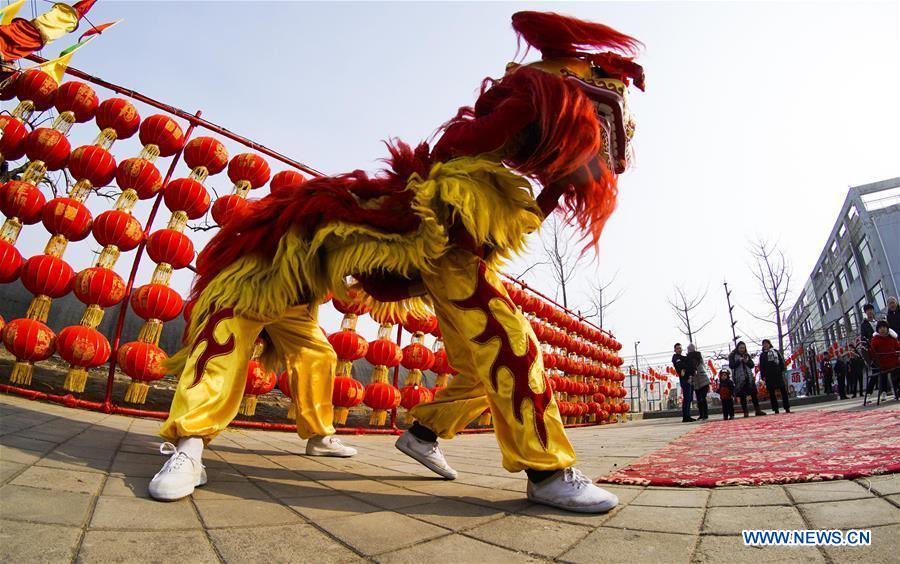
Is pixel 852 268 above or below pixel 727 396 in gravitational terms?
above

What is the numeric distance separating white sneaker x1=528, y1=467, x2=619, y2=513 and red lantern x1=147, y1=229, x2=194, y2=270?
3296mm

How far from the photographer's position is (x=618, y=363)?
12.1 m

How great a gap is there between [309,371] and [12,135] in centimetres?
313

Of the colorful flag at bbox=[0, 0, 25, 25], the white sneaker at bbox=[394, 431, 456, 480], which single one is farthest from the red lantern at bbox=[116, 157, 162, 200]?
the white sneaker at bbox=[394, 431, 456, 480]

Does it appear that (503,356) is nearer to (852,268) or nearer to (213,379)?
(213,379)

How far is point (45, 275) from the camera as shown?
122 inches

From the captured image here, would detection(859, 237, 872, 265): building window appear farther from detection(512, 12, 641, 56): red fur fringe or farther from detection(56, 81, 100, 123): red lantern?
detection(56, 81, 100, 123): red lantern

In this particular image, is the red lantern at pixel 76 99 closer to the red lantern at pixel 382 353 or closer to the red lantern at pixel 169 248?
the red lantern at pixel 169 248

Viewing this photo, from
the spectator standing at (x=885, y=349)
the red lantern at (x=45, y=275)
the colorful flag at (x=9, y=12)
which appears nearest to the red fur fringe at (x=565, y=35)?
the red lantern at (x=45, y=275)

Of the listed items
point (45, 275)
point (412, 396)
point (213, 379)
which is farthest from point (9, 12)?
point (412, 396)

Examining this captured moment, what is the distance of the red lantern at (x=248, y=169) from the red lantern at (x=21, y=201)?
4.55 feet

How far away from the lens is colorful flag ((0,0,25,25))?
3.85 metres

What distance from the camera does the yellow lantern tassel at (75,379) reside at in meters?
3.05

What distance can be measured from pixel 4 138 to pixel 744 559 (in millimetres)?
5016
